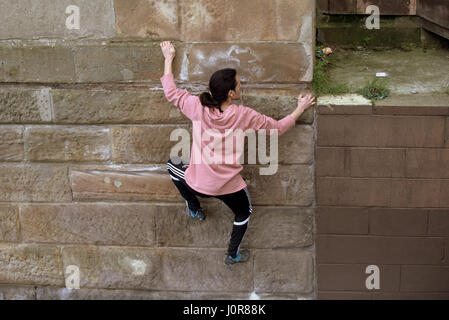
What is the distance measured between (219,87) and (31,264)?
224cm

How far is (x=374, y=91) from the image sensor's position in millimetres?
4129

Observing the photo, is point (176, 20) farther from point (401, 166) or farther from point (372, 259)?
point (372, 259)

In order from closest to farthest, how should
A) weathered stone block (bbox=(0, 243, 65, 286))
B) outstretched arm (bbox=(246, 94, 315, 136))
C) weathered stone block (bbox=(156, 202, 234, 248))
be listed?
outstretched arm (bbox=(246, 94, 315, 136)), weathered stone block (bbox=(156, 202, 234, 248)), weathered stone block (bbox=(0, 243, 65, 286))

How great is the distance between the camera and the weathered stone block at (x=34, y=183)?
4457 mm

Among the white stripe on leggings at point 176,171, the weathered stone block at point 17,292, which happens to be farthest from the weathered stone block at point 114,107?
the weathered stone block at point 17,292

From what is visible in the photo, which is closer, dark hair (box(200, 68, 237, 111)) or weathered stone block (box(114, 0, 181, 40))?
dark hair (box(200, 68, 237, 111))

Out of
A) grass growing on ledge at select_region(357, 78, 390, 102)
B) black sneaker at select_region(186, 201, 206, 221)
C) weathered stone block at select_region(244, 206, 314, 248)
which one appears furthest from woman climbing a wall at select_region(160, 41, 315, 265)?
grass growing on ledge at select_region(357, 78, 390, 102)

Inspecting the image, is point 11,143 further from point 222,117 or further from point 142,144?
point 222,117

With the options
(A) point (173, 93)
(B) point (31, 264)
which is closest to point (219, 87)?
(A) point (173, 93)

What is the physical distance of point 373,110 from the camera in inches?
159

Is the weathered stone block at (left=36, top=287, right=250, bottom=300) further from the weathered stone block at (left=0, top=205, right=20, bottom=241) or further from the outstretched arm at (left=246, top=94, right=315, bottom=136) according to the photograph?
the outstretched arm at (left=246, top=94, right=315, bottom=136)

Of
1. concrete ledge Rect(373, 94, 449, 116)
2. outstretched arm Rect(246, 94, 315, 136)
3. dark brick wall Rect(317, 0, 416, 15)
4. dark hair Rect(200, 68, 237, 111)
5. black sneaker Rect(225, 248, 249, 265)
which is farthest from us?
dark brick wall Rect(317, 0, 416, 15)

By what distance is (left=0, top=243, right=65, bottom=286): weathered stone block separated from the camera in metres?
4.66

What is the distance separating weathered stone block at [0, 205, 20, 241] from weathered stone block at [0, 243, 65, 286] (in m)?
0.08
